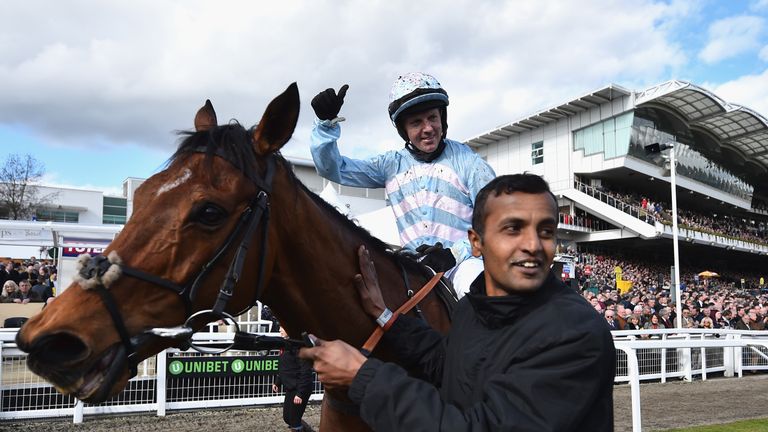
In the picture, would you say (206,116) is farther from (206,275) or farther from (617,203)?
(617,203)

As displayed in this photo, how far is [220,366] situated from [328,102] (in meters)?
5.54

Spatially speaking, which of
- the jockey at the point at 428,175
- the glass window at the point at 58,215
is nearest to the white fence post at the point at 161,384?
the jockey at the point at 428,175

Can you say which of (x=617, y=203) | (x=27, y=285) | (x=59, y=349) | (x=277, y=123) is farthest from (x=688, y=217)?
(x=59, y=349)

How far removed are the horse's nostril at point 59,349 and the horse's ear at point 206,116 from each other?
1.07 m

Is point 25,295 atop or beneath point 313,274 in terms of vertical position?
beneath

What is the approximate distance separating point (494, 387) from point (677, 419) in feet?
22.1

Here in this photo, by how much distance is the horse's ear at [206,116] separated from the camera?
7.73ft

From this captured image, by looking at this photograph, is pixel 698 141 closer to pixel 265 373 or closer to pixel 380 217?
pixel 380 217

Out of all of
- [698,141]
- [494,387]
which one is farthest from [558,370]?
[698,141]

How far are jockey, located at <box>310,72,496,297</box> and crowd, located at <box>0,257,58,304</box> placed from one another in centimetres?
789

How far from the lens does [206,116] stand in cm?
239

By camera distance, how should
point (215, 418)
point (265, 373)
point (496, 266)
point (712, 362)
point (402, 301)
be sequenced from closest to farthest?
point (496, 266), point (402, 301), point (215, 418), point (265, 373), point (712, 362)

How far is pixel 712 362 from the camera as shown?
10.9m

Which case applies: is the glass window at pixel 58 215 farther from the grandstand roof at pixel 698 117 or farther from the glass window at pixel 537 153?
the glass window at pixel 537 153
